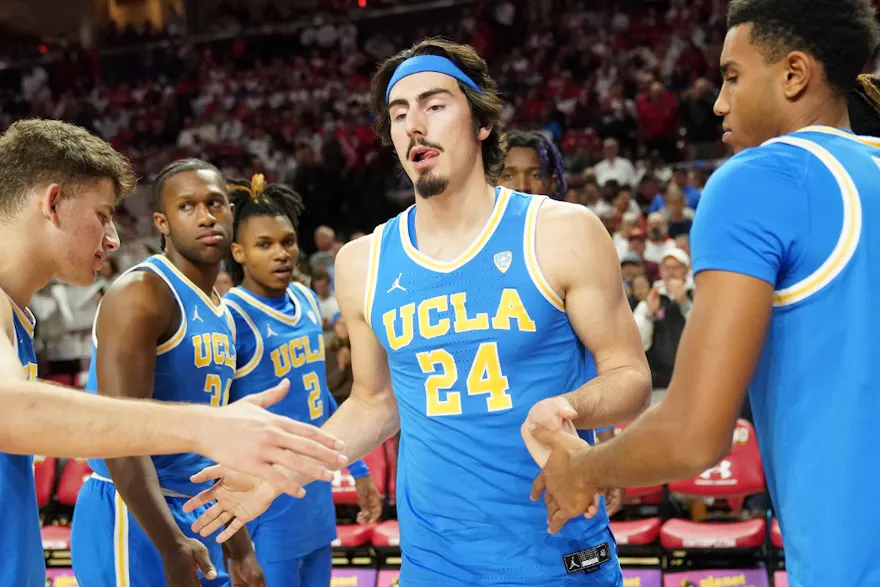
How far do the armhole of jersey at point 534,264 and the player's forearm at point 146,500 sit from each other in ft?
5.20

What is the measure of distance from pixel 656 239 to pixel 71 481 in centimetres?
564

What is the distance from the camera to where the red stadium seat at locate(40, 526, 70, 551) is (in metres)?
7.30

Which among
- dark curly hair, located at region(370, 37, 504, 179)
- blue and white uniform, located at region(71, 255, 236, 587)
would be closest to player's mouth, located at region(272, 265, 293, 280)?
blue and white uniform, located at region(71, 255, 236, 587)

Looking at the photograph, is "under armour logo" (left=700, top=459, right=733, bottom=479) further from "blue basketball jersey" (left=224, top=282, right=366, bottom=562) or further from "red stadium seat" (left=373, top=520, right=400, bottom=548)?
"blue basketball jersey" (left=224, top=282, right=366, bottom=562)

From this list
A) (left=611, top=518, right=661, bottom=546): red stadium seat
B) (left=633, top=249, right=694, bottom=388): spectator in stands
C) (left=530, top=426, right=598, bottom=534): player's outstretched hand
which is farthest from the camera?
(left=633, top=249, right=694, bottom=388): spectator in stands

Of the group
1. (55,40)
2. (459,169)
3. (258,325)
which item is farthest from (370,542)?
(55,40)

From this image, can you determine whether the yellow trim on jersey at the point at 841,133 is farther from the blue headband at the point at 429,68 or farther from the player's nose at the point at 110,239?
the player's nose at the point at 110,239

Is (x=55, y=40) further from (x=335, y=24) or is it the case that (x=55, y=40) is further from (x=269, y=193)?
(x=269, y=193)

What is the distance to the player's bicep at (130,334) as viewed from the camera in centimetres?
380

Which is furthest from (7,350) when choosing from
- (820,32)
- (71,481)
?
(71,481)

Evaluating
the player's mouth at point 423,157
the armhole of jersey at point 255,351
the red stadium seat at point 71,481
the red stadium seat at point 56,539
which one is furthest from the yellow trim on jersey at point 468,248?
the red stadium seat at point 71,481

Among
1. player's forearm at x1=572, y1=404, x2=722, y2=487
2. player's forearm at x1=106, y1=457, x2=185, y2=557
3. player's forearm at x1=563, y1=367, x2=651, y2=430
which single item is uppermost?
player's forearm at x1=563, y1=367, x2=651, y2=430

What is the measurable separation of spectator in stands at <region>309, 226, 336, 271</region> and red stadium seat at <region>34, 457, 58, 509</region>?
4068mm

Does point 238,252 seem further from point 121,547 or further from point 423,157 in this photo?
point 423,157
